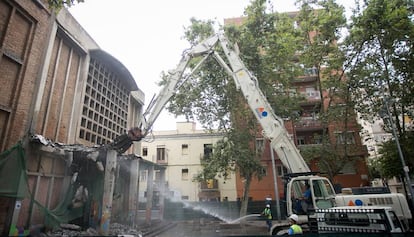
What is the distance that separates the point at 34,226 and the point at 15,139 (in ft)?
9.18

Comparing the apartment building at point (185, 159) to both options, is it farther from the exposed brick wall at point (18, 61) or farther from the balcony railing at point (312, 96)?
the exposed brick wall at point (18, 61)

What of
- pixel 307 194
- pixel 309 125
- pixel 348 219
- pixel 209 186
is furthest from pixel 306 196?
pixel 209 186

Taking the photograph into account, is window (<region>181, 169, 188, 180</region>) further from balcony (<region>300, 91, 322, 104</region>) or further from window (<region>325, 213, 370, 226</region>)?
window (<region>325, 213, 370, 226</region>)

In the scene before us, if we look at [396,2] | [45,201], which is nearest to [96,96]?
[45,201]

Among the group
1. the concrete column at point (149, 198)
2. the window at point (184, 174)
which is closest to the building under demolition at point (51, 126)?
the concrete column at point (149, 198)

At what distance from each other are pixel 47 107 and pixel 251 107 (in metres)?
7.83

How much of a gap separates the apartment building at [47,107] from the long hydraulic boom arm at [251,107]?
165 centimetres

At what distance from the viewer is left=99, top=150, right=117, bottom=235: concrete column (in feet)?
26.7

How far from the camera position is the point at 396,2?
524 inches

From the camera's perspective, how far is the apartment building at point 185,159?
26.8 meters

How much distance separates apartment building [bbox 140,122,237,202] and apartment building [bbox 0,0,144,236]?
17.0 m

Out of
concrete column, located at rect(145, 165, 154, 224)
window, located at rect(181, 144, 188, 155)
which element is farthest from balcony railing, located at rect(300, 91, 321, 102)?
concrete column, located at rect(145, 165, 154, 224)

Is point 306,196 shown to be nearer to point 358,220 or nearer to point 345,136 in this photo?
point 358,220

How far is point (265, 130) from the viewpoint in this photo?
836 centimetres
